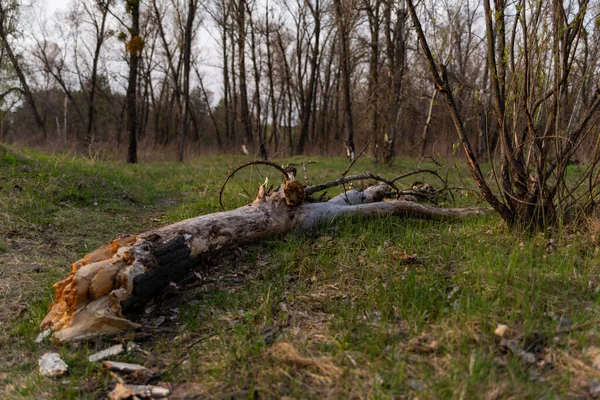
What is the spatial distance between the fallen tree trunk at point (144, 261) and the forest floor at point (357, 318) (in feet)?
0.42

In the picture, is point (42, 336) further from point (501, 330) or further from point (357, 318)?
point (501, 330)

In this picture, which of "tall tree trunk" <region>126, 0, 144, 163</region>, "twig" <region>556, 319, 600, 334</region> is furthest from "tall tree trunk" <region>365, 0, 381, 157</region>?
"twig" <region>556, 319, 600, 334</region>

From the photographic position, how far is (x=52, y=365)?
2293 mm

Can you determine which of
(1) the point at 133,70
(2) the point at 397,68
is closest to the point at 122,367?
(2) the point at 397,68

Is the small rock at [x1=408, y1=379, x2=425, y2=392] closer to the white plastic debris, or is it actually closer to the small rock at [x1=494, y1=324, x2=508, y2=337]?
the small rock at [x1=494, y1=324, x2=508, y2=337]

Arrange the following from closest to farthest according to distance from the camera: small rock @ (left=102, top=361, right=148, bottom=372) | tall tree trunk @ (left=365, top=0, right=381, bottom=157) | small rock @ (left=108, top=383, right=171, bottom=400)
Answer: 1. small rock @ (left=108, top=383, right=171, bottom=400)
2. small rock @ (left=102, top=361, right=148, bottom=372)
3. tall tree trunk @ (left=365, top=0, right=381, bottom=157)

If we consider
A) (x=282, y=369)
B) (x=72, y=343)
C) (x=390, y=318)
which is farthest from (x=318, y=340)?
(x=72, y=343)

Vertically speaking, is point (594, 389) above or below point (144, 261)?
below

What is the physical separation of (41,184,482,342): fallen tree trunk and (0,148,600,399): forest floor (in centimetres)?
13

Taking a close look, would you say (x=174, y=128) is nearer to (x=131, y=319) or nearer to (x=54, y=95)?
(x=54, y=95)

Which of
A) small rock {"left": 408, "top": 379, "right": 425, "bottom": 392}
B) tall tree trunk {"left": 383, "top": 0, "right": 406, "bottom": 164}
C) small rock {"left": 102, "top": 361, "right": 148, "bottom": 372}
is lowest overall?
small rock {"left": 102, "top": 361, "right": 148, "bottom": 372}

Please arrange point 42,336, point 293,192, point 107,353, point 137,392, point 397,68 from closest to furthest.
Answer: point 137,392, point 107,353, point 42,336, point 293,192, point 397,68

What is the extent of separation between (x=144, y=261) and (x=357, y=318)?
154 centimetres

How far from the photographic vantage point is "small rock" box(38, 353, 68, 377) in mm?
2244
